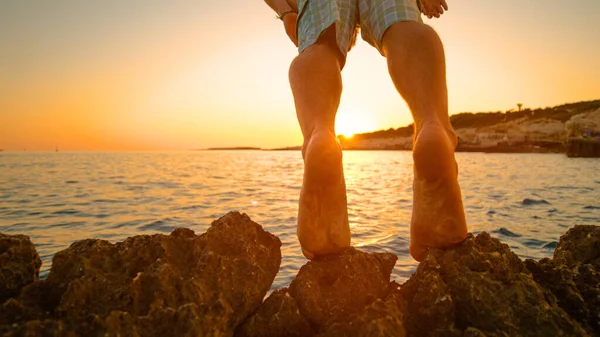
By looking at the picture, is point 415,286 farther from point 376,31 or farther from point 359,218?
point 359,218

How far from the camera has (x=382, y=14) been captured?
6.17ft

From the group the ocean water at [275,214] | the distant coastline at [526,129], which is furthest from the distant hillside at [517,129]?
the ocean water at [275,214]

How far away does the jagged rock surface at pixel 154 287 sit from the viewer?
1.22 meters

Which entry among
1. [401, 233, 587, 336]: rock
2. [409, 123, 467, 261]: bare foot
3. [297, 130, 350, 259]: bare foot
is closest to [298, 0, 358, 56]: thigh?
[297, 130, 350, 259]: bare foot

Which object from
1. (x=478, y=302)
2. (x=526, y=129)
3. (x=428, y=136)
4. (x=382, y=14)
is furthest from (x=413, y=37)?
(x=526, y=129)

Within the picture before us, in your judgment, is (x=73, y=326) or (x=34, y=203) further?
(x=34, y=203)

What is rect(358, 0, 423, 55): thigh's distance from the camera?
1.84 m

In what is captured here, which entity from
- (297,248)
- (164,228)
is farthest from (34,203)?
(297,248)

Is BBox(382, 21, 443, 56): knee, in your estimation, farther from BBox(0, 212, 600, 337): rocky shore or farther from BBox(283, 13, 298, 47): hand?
BBox(0, 212, 600, 337): rocky shore

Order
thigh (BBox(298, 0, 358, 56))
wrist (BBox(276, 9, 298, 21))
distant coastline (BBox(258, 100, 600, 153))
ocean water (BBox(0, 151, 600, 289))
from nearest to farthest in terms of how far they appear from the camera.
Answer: thigh (BBox(298, 0, 358, 56)), wrist (BBox(276, 9, 298, 21)), ocean water (BBox(0, 151, 600, 289)), distant coastline (BBox(258, 100, 600, 153))

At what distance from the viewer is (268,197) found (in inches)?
287

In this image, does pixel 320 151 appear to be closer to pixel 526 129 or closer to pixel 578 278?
pixel 578 278

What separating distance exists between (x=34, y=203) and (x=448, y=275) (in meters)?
7.55

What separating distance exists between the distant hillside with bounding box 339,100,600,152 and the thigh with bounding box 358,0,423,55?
164 feet
